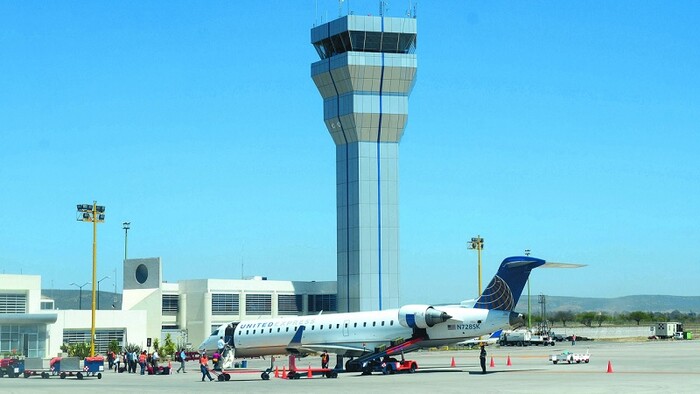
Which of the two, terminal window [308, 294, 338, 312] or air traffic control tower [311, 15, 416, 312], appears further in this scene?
terminal window [308, 294, 338, 312]

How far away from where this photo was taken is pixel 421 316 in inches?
1848

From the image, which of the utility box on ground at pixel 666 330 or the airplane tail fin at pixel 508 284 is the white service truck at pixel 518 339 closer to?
the utility box on ground at pixel 666 330

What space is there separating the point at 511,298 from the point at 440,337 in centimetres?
391

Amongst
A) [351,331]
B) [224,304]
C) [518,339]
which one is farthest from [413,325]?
[518,339]

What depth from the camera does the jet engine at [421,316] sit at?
1839 inches

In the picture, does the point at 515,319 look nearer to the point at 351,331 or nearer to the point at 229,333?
the point at 351,331

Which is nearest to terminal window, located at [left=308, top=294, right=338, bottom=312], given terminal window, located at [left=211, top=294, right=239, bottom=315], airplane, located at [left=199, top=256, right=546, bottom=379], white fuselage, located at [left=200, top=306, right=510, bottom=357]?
terminal window, located at [left=211, top=294, right=239, bottom=315]

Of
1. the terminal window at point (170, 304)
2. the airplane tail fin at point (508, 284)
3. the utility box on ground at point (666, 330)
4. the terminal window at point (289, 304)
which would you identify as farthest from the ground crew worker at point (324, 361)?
the utility box on ground at point (666, 330)

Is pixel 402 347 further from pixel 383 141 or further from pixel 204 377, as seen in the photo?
pixel 383 141

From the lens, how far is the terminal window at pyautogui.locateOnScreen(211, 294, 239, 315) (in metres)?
90.6

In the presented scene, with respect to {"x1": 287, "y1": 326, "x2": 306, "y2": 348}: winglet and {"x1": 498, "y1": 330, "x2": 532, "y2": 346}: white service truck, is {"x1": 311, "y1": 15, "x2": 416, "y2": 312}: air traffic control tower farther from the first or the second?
{"x1": 287, "y1": 326, "x2": 306, "y2": 348}: winglet

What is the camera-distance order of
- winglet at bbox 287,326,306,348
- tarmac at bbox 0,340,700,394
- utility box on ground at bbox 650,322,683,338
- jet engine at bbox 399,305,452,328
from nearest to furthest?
tarmac at bbox 0,340,700,394, jet engine at bbox 399,305,452,328, winglet at bbox 287,326,306,348, utility box on ground at bbox 650,322,683,338

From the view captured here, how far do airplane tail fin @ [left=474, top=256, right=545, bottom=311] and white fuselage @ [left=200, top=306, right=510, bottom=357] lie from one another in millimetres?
441

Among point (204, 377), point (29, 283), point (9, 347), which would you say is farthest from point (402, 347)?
point (29, 283)
